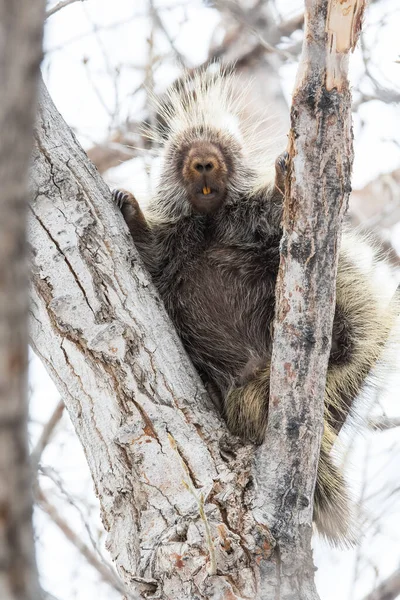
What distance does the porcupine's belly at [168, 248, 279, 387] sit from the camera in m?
2.22

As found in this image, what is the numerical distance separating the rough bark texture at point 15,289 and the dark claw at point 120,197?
5.20 ft

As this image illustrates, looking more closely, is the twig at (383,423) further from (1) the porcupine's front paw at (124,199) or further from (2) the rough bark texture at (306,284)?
(1) the porcupine's front paw at (124,199)

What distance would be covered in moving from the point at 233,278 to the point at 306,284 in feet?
2.74

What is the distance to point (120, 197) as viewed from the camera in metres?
2.14

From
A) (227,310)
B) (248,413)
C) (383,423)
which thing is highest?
(227,310)

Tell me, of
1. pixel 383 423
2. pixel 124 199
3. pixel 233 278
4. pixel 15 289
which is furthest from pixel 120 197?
pixel 15 289

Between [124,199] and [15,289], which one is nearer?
[15,289]

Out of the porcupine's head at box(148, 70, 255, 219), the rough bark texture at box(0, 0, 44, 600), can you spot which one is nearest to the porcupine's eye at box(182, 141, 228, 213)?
the porcupine's head at box(148, 70, 255, 219)

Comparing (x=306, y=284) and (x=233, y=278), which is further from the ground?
(x=233, y=278)

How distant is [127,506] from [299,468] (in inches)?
14.5

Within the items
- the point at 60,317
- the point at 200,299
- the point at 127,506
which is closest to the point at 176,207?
the point at 200,299

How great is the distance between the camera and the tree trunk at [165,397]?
4.46 ft

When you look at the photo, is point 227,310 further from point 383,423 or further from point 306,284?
point 306,284

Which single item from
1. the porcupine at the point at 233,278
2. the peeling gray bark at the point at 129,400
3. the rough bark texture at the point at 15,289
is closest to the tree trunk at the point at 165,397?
the peeling gray bark at the point at 129,400
